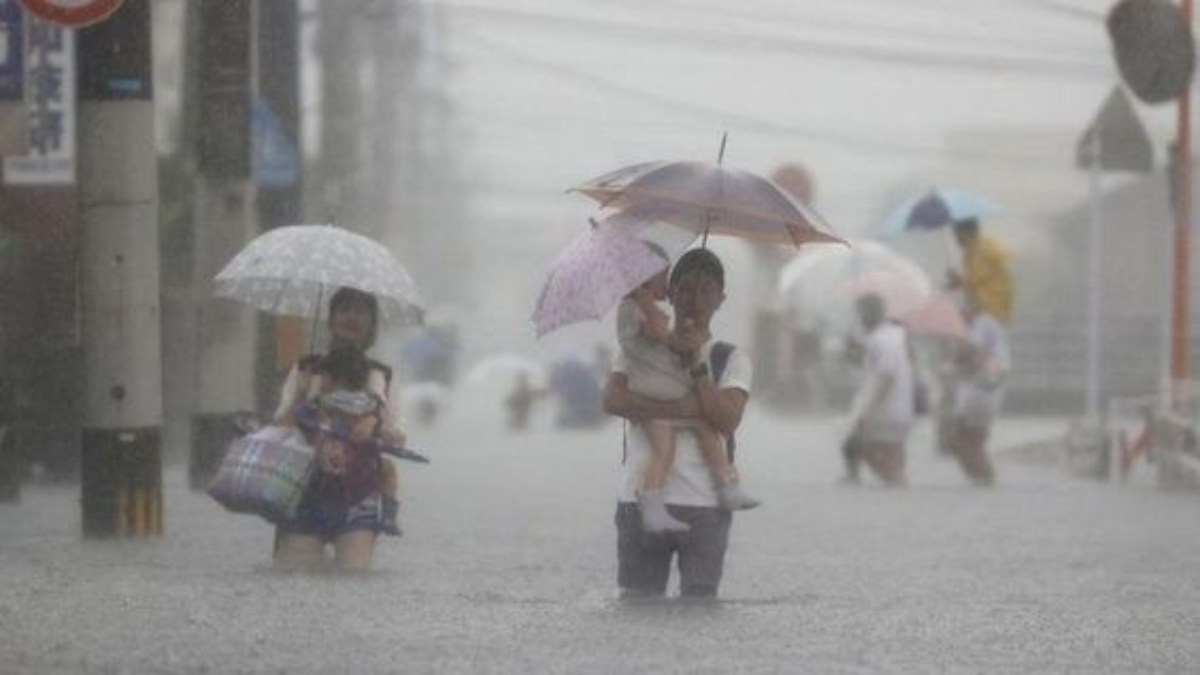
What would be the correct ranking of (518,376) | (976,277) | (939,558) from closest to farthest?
1. (939,558)
2. (976,277)
3. (518,376)

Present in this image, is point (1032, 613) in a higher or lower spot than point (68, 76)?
lower

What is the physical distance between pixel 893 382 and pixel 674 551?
12.6 meters

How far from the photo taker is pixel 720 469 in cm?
1245

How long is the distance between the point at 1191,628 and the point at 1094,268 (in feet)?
66.3

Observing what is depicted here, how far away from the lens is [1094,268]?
32.6 meters

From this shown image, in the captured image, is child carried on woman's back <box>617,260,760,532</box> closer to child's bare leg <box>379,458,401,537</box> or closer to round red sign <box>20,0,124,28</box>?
child's bare leg <box>379,458,401,537</box>

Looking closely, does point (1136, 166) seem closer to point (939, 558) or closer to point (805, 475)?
point (805, 475)

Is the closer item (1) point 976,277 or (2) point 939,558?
(2) point 939,558

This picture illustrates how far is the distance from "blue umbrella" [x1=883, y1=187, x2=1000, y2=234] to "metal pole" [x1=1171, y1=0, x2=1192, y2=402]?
Answer: 170 cm

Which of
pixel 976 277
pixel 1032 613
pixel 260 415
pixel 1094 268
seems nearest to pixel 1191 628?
pixel 1032 613

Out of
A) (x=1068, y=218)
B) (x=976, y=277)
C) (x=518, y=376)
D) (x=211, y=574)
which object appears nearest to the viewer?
Result: (x=211, y=574)

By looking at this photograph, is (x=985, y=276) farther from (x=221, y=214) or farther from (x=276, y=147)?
(x=221, y=214)

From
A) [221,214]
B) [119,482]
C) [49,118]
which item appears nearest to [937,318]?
[221,214]

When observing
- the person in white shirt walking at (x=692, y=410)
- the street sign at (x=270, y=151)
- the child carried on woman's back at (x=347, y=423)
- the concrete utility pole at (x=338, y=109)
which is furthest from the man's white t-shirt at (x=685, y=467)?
the concrete utility pole at (x=338, y=109)
